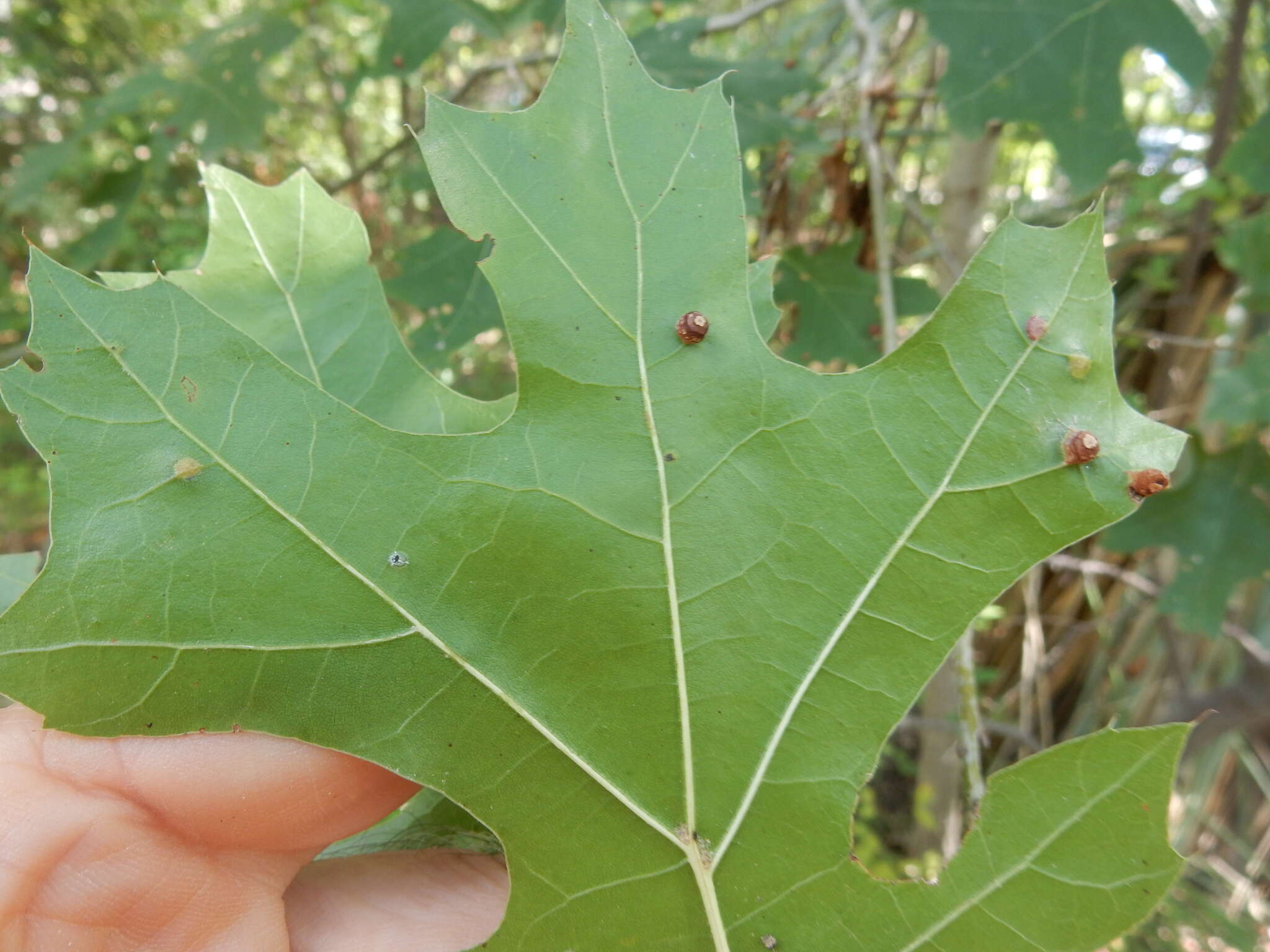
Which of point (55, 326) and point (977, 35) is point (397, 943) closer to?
point (55, 326)

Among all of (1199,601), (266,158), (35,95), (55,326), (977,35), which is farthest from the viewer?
(35,95)

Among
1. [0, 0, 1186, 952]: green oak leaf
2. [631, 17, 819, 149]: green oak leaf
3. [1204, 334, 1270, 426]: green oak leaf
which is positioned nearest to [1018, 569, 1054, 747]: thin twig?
[1204, 334, 1270, 426]: green oak leaf

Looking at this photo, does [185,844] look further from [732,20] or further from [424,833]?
[732,20]

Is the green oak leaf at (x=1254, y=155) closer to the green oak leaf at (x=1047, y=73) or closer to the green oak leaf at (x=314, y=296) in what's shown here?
the green oak leaf at (x=1047, y=73)

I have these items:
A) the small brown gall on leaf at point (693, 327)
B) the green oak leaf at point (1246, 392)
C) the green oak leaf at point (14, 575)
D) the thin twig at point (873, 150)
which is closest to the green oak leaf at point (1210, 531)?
the green oak leaf at point (1246, 392)

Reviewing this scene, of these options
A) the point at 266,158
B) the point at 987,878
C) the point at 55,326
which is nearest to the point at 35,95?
the point at 266,158
